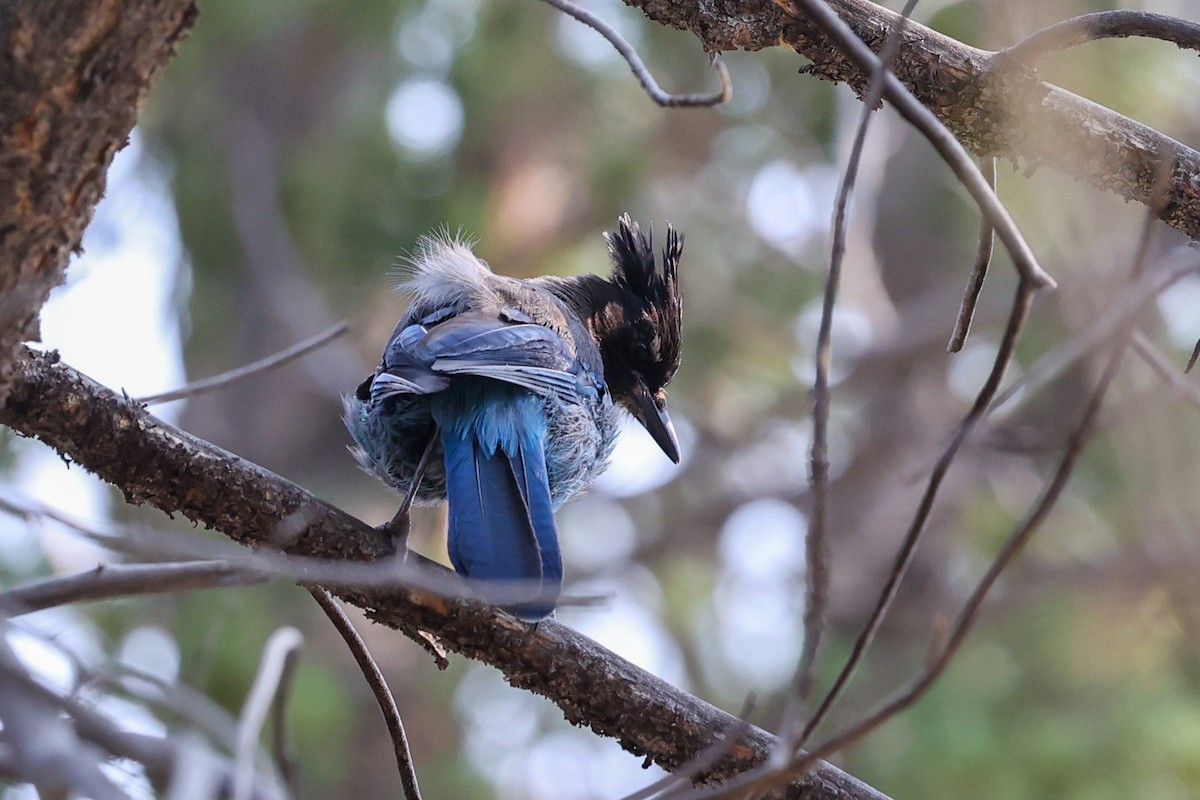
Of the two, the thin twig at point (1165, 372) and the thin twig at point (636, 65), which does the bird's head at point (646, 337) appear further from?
the thin twig at point (1165, 372)

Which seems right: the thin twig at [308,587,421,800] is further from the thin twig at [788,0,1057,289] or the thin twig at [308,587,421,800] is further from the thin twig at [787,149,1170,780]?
the thin twig at [788,0,1057,289]

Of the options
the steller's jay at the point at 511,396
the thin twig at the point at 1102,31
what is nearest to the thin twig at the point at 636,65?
the thin twig at the point at 1102,31

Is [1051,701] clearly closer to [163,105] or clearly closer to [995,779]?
[995,779]

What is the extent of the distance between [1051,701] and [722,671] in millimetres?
2852

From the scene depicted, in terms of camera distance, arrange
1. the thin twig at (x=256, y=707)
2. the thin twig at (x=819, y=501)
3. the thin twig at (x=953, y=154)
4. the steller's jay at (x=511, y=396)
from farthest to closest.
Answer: the steller's jay at (x=511, y=396) < the thin twig at (x=953, y=154) < the thin twig at (x=819, y=501) < the thin twig at (x=256, y=707)

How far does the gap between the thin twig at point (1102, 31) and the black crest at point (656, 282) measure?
68.9 inches

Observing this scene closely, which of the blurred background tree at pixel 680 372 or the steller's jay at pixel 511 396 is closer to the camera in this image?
the steller's jay at pixel 511 396

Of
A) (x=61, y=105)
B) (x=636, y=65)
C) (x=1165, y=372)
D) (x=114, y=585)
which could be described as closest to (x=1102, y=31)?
(x=1165, y=372)

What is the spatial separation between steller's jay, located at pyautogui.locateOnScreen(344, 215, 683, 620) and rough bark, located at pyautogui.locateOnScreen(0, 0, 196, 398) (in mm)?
802

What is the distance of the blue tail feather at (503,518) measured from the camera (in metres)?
2.47

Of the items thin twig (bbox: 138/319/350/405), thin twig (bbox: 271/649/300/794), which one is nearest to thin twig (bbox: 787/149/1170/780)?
thin twig (bbox: 271/649/300/794)

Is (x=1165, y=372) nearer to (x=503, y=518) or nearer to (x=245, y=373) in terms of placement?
(x=503, y=518)

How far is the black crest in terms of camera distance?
4.07m

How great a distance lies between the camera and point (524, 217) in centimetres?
855
